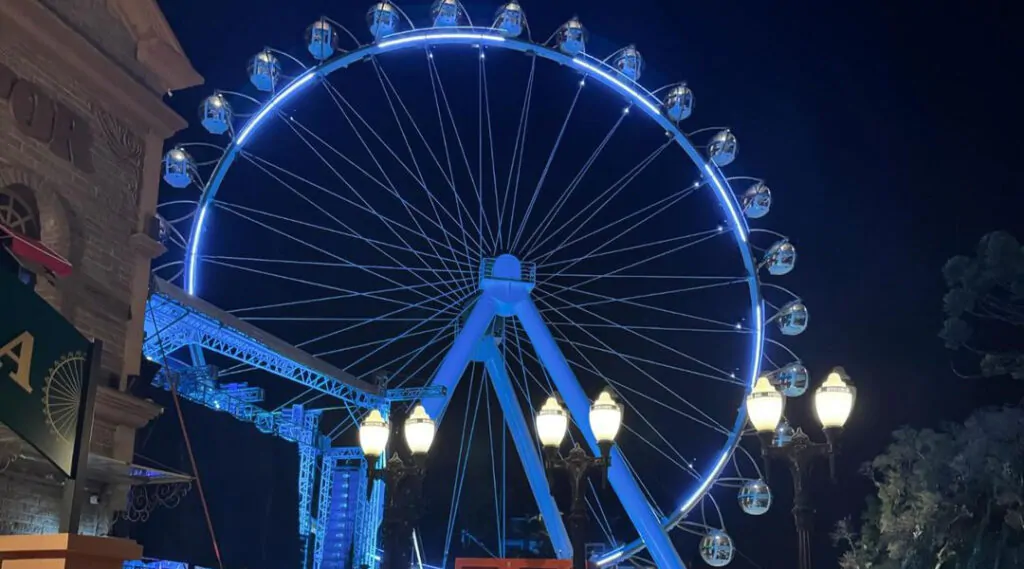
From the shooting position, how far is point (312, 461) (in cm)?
1967

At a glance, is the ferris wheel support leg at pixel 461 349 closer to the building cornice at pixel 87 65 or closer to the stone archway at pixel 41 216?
the building cornice at pixel 87 65

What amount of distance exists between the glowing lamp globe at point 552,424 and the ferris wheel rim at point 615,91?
7.74 metres

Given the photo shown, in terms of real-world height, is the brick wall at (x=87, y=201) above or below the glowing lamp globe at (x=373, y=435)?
above

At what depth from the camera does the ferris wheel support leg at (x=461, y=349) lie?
1608 centimetres

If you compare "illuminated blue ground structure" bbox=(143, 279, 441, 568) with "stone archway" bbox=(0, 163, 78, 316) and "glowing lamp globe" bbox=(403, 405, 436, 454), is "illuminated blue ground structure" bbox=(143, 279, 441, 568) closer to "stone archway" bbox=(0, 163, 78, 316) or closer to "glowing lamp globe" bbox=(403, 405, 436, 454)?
"glowing lamp globe" bbox=(403, 405, 436, 454)

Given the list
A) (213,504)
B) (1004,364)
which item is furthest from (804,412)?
(213,504)

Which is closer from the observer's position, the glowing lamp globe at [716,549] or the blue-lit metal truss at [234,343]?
the blue-lit metal truss at [234,343]

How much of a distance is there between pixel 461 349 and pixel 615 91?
16.5 feet

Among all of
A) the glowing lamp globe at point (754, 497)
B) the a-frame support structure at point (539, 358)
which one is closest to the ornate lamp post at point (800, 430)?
the a-frame support structure at point (539, 358)

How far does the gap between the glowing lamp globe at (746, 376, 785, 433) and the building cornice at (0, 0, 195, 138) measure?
5678mm

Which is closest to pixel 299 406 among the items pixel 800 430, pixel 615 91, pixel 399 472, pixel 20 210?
pixel 615 91

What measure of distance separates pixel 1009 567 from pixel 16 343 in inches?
655

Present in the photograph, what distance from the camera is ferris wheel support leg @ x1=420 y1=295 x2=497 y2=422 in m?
16.1

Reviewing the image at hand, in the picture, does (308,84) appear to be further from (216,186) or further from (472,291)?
(472,291)
